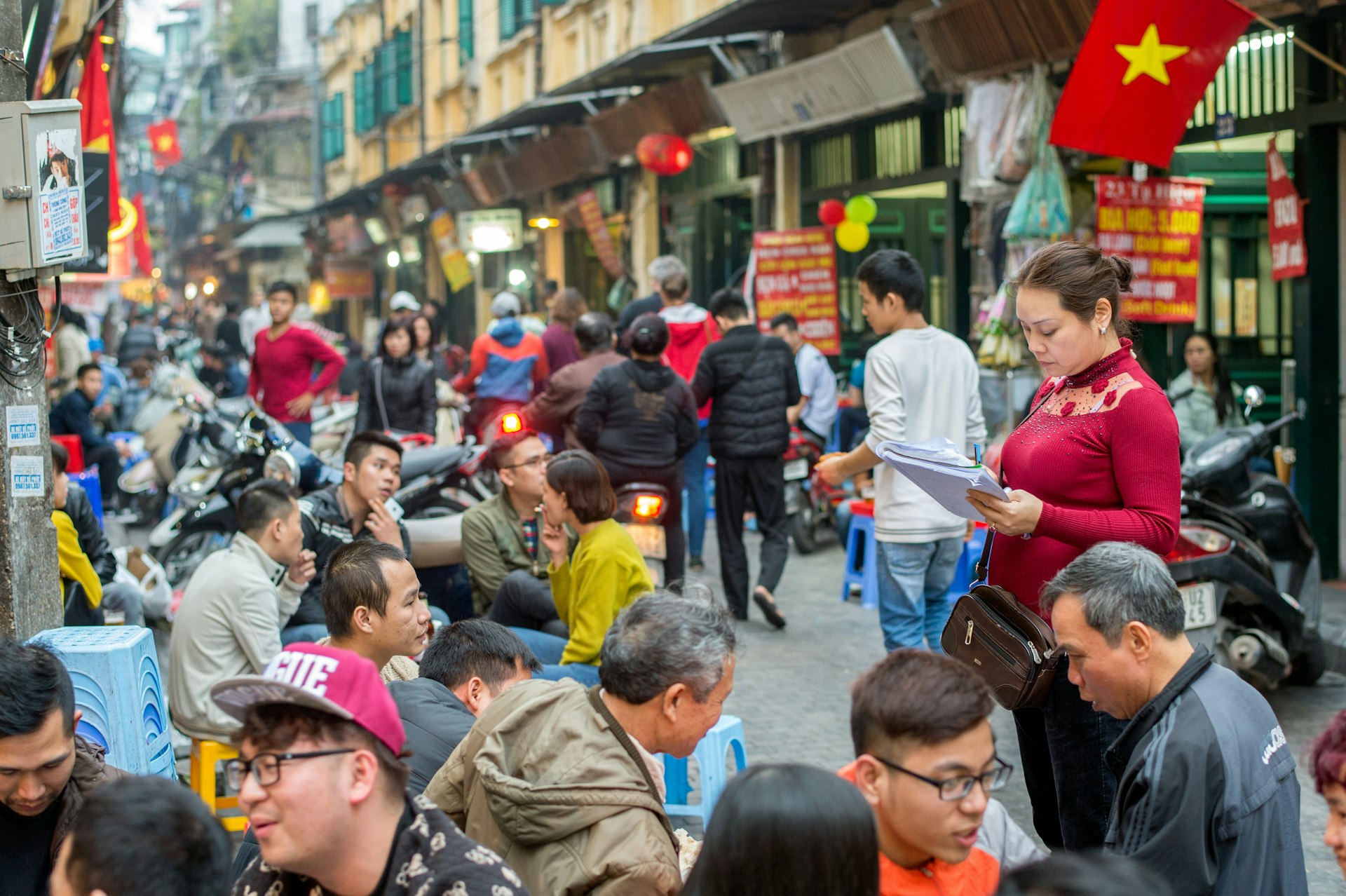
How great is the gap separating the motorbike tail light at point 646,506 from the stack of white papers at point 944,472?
4.41 meters

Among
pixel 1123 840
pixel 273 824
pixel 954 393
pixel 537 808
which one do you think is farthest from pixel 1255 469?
pixel 273 824

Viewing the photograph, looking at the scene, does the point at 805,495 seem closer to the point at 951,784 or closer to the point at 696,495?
the point at 696,495

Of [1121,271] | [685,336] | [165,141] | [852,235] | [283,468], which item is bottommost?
[283,468]

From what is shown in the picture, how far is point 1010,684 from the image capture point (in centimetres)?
387

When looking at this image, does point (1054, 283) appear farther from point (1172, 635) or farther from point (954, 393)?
point (954, 393)

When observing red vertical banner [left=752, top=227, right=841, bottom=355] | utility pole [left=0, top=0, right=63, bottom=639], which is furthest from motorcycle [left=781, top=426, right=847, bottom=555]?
utility pole [left=0, top=0, right=63, bottom=639]

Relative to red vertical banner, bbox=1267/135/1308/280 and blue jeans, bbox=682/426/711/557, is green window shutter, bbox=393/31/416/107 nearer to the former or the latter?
blue jeans, bbox=682/426/711/557

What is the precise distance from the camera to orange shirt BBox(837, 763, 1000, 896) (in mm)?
2641

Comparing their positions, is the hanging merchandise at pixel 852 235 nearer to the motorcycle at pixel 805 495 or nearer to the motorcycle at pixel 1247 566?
the motorcycle at pixel 805 495

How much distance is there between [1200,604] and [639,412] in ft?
12.1

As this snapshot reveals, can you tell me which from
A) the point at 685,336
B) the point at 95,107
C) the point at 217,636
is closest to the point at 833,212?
the point at 685,336

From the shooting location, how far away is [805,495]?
11516mm

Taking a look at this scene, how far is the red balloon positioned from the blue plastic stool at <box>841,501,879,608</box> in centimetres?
512

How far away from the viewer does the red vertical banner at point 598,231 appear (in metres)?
19.2
